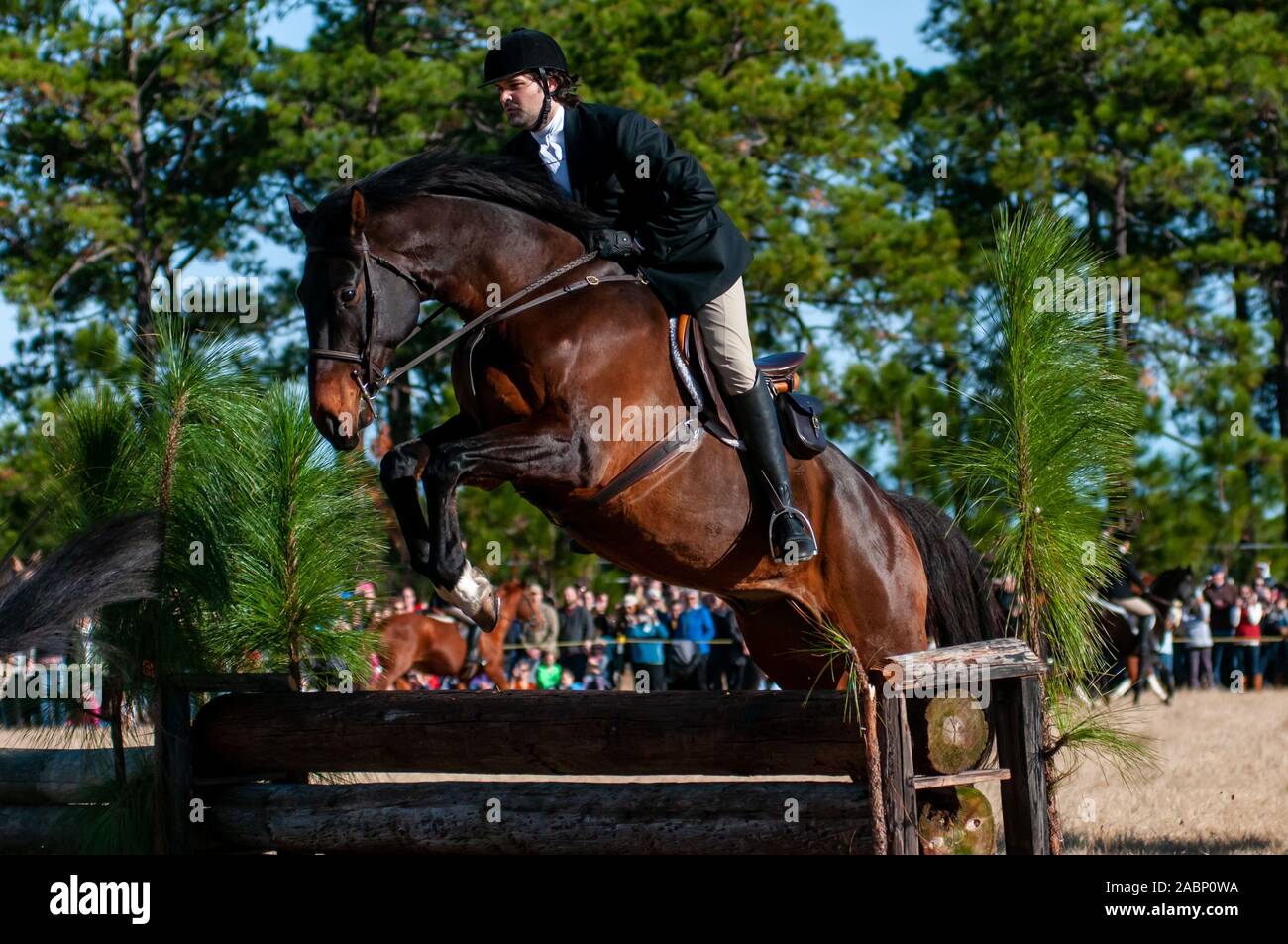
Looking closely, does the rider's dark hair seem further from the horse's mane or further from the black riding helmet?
A: the horse's mane

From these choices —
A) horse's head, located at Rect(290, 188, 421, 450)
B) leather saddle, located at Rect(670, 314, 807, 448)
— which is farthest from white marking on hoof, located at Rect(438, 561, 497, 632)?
leather saddle, located at Rect(670, 314, 807, 448)

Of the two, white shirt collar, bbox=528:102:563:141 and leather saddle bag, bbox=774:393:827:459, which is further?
leather saddle bag, bbox=774:393:827:459

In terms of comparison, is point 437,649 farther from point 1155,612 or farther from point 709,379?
point 709,379

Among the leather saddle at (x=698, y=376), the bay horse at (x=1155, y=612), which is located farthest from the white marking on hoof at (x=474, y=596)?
the bay horse at (x=1155, y=612)

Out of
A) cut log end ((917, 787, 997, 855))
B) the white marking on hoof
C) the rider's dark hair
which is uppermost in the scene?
the rider's dark hair

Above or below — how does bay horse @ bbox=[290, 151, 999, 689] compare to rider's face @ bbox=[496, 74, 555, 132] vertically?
below

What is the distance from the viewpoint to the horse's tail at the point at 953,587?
6512mm

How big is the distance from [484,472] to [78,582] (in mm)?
1532

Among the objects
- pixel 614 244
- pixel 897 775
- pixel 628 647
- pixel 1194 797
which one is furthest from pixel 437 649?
pixel 897 775

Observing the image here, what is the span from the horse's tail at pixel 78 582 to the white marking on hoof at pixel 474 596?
1186 millimetres

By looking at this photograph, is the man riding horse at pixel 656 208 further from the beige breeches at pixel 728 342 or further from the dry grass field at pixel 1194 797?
the dry grass field at pixel 1194 797

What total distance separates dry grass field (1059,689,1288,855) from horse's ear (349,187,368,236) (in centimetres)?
324

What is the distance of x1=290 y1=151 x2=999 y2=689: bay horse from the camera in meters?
4.89
